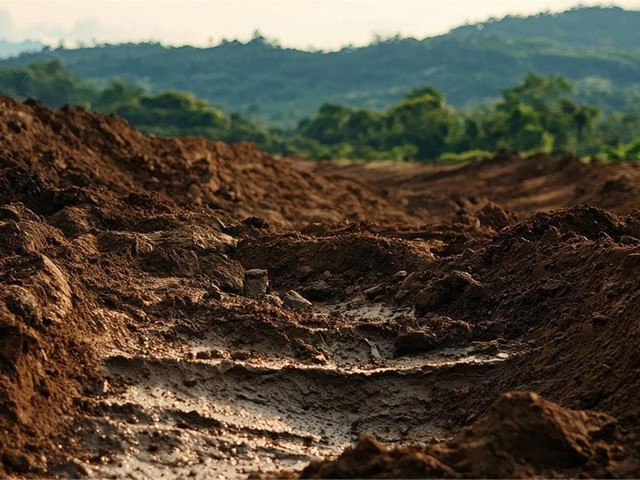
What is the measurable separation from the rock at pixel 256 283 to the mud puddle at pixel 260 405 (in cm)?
164

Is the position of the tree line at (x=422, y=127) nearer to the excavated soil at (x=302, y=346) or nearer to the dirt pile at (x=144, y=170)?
the dirt pile at (x=144, y=170)

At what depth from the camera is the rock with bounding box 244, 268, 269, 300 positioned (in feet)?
35.3

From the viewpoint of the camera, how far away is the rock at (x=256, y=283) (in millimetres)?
10750

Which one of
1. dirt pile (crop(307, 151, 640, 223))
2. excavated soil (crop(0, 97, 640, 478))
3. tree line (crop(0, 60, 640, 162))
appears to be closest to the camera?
excavated soil (crop(0, 97, 640, 478))

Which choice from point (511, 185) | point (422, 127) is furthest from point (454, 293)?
point (422, 127)

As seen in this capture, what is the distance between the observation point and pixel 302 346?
352 inches

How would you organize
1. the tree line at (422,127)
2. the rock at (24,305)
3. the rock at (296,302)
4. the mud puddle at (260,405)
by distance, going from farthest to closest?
the tree line at (422,127), the rock at (296,302), the rock at (24,305), the mud puddle at (260,405)

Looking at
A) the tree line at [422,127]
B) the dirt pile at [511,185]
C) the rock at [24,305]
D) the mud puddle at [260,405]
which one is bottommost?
the tree line at [422,127]

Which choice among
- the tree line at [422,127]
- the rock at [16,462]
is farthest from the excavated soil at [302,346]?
the tree line at [422,127]

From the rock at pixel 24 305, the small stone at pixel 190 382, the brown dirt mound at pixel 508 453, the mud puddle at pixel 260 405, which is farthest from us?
the small stone at pixel 190 382

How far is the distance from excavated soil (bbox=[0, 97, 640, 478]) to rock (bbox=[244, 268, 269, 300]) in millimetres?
22

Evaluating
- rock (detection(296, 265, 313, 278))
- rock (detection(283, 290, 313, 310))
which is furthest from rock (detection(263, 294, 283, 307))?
rock (detection(296, 265, 313, 278))

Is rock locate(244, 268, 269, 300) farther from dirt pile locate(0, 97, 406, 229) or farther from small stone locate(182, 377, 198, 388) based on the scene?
dirt pile locate(0, 97, 406, 229)

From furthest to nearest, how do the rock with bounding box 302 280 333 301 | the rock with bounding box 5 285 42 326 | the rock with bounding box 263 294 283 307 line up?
1. the rock with bounding box 302 280 333 301
2. the rock with bounding box 263 294 283 307
3. the rock with bounding box 5 285 42 326
